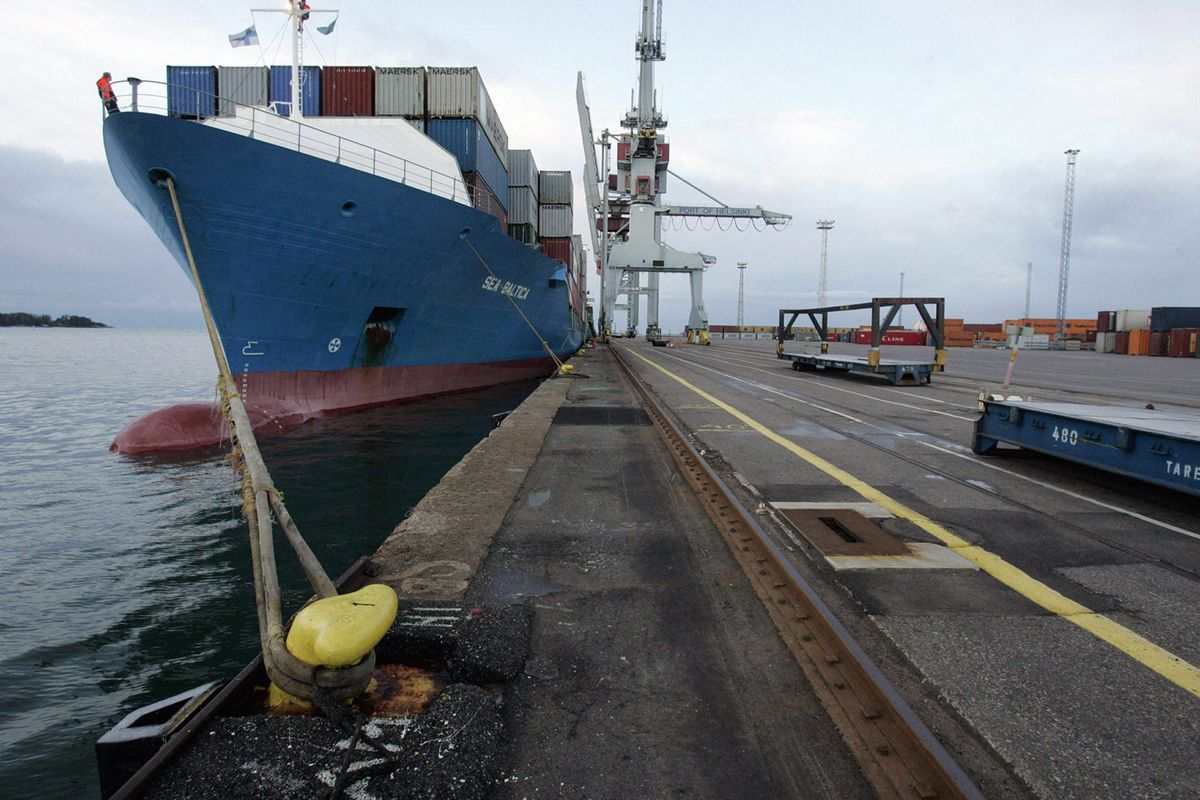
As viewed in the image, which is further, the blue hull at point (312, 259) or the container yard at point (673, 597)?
the blue hull at point (312, 259)

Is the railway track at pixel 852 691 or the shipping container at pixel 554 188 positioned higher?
the shipping container at pixel 554 188

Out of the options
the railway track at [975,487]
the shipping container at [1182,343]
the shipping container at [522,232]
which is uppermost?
the shipping container at [522,232]

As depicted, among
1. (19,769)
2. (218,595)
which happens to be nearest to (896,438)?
(218,595)

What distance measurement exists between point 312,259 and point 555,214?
2308 cm

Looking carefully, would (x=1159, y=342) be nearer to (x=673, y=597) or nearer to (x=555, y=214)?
(x=555, y=214)

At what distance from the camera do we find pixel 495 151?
23125mm

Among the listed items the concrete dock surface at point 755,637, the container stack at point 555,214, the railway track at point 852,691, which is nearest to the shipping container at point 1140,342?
the container stack at point 555,214

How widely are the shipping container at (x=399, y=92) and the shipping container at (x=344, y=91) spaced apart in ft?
1.40

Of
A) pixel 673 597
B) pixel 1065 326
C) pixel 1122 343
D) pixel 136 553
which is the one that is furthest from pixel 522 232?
pixel 1065 326

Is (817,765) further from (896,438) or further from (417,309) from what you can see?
(417,309)

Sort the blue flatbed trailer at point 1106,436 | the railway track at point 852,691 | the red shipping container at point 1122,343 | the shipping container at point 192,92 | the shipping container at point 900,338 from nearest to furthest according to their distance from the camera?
the railway track at point 852,691
the blue flatbed trailer at point 1106,436
the shipping container at point 192,92
the red shipping container at point 1122,343
the shipping container at point 900,338

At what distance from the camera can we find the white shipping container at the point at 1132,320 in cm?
5594

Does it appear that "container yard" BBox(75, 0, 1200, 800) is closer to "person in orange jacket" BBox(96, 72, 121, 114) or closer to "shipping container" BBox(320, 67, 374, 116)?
"person in orange jacket" BBox(96, 72, 121, 114)

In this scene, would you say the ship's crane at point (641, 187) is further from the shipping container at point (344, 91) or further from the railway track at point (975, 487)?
the railway track at point (975, 487)
